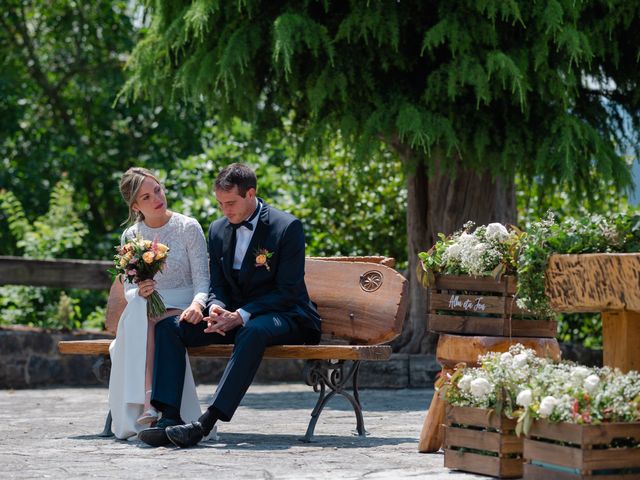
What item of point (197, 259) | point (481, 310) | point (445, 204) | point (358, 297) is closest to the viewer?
point (481, 310)

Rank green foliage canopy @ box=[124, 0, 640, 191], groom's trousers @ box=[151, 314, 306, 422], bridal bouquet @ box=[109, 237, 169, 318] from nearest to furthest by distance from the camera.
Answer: groom's trousers @ box=[151, 314, 306, 422] < bridal bouquet @ box=[109, 237, 169, 318] < green foliage canopy @ box=[124, 0, 640, 191]

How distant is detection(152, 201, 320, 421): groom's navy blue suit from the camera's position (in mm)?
6332

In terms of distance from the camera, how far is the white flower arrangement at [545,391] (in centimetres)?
450

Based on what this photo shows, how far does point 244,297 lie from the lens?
6.73m

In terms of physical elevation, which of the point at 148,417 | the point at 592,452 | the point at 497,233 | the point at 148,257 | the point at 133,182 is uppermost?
the point at 133,182

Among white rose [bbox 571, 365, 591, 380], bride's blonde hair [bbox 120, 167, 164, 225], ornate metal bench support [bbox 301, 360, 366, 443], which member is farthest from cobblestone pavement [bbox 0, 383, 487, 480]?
bride's blonde hair [bbox 120, 167, 164, 225]

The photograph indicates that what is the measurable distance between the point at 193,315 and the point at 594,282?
2564mm

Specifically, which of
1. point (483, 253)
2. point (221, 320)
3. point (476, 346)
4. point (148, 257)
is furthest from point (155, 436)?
point (483, 253)

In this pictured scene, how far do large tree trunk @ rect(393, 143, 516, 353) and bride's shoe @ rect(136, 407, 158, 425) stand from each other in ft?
13.5

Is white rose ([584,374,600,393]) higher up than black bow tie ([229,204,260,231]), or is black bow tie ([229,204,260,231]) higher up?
black bow tie ([229,204,260,231])

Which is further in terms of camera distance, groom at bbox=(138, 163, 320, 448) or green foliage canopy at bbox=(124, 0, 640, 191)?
green foliage canopy at bbox=(124, 0, 640, 191)

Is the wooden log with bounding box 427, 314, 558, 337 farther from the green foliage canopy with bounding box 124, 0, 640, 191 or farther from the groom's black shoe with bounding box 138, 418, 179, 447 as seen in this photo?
the green foliage canopy with bounding box 124, 0, 640, 191

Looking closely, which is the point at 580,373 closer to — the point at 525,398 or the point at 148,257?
the point at 525,398

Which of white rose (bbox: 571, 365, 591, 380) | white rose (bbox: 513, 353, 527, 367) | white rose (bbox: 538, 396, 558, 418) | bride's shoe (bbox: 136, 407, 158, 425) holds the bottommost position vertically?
bride's shoe (bbox: 136, 407, 158, 425)
